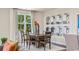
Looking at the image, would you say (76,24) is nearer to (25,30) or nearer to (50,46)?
(50,46)

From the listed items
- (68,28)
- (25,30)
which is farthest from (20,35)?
(68,28)

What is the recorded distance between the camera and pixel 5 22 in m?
1.59

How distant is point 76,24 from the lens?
1587mm

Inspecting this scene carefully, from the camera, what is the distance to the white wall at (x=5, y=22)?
5.19 feet

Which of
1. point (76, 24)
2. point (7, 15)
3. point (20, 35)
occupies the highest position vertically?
point (7, 15)

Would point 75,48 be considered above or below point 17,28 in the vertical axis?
below

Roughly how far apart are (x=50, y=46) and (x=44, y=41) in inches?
3.8

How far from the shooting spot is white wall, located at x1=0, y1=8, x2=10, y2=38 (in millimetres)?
1581
